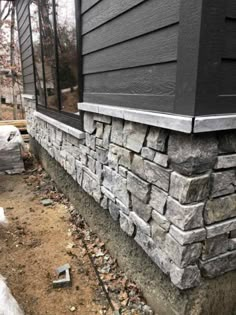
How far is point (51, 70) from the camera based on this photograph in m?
3.74

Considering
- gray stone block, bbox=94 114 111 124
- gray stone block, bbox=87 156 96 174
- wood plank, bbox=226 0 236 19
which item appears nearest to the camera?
wood plank, bbox=226 0 236 19

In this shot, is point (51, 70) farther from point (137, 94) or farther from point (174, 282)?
point (174, 282)

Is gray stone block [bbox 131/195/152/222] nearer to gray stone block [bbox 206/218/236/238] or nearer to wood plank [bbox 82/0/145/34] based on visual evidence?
gray stone block [bbox 206/218/236/238]

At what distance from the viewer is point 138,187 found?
1.77 metres

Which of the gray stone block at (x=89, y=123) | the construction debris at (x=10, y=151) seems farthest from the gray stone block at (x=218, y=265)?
the construction debris at (x=10, y=151)

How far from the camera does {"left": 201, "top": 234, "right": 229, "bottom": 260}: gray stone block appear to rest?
58.3 inches

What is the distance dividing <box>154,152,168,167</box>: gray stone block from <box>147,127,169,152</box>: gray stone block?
3 centimetres

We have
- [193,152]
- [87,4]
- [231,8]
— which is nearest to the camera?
[231,8]

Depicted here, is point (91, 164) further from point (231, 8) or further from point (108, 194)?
A: point (231, 8)

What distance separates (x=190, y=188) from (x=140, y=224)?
63 cm

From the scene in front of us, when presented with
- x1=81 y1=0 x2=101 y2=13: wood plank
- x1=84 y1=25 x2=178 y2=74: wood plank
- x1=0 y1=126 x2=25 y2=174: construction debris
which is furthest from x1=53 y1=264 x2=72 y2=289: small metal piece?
x1=0 y1=126 x2=25 y2=174: construction debris

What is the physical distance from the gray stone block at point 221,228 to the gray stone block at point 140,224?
1.39 feet

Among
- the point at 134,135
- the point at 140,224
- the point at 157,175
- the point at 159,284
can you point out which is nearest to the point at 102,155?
the point at 134,135

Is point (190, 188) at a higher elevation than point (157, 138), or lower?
lower
